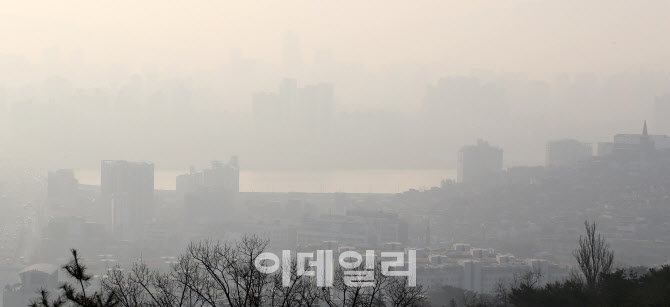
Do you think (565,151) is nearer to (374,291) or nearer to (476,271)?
(476,271)

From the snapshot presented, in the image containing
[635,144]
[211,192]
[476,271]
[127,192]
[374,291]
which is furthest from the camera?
[635,144]

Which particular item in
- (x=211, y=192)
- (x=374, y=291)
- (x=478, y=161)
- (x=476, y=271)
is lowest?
(x=476, y=271)

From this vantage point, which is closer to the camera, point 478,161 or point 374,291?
point 374,291

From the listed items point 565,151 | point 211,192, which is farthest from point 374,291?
point 565,151

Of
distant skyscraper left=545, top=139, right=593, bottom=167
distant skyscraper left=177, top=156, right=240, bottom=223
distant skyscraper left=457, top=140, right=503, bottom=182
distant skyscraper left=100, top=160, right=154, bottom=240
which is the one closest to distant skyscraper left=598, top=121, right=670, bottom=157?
distant skyscraper left=545, top=139, right=593, bottom=167

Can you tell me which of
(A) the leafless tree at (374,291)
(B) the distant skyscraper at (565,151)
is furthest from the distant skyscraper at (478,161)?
(A) the leafless tree at (374,291)

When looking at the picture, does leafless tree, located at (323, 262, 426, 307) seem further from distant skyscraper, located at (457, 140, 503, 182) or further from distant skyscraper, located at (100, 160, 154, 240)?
distant skyscraper, located at (457, 140, 503, 182)
